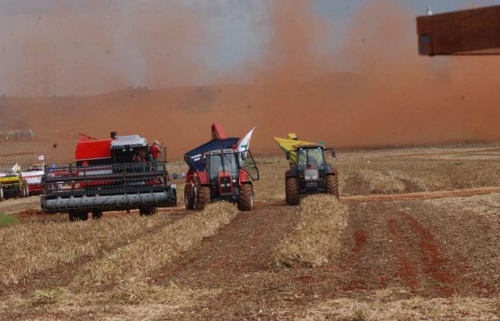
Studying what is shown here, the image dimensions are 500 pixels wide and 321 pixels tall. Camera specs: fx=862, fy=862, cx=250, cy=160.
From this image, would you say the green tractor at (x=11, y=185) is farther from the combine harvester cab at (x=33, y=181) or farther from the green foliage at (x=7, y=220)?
the green foliage at (x=7, y=220)

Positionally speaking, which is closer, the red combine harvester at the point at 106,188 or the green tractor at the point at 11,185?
the red combine harvester at the point at 106,188

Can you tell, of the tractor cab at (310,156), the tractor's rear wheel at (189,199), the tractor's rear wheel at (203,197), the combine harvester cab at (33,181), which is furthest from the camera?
the combine harvester cab at (33,181)

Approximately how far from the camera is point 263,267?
14094 millimetres

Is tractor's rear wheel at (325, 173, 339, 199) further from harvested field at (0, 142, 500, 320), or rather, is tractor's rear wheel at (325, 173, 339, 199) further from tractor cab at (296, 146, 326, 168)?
harvested field at (0, 142, 500, 320)

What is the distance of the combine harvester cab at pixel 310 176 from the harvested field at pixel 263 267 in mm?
5440

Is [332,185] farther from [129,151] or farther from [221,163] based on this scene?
[129,151]

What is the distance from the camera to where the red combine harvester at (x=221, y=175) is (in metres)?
27.9

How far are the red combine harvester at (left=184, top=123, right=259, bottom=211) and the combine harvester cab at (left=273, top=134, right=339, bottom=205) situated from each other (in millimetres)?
2505

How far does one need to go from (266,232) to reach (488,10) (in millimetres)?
16446

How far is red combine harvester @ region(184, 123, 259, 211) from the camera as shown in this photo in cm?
2786

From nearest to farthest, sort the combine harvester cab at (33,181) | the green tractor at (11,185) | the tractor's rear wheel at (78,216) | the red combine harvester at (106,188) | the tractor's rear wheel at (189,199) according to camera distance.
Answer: the red combine harvester at (106,188)
the tractor's rear wheel at (78,216)
the tractor's rear wheel at (189,199)
the green tractor at (11,185)
the combine harvester cab at (33,181)

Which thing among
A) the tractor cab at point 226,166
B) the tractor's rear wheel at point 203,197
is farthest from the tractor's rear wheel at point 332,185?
the tractor's rear wheel at point 203,197

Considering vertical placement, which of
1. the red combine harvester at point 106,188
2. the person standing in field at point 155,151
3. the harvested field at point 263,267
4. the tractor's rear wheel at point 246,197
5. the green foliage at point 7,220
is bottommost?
the harvested field at point 263,267

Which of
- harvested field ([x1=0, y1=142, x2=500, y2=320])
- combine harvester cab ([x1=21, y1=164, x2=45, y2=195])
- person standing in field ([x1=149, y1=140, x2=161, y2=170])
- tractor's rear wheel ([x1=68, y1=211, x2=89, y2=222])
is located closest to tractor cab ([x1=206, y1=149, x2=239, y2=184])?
person standing in field ([x1=149, y1=140, x2=161, y2=170])
